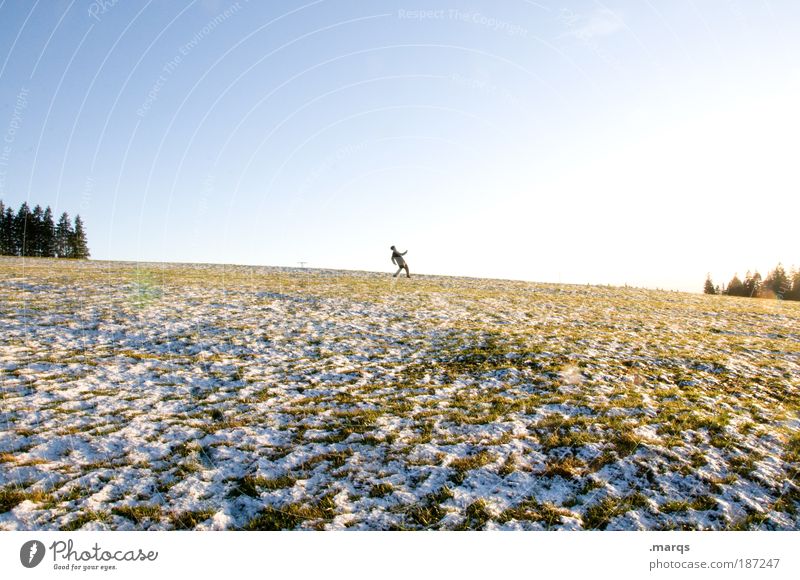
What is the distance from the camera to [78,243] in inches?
3344

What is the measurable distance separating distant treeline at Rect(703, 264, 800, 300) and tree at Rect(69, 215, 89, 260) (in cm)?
12749

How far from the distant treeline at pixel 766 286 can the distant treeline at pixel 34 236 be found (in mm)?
130796

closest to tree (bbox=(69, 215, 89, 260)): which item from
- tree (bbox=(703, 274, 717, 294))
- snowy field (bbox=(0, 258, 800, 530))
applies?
snowy field (bbox=(0, 258, 800, 530))

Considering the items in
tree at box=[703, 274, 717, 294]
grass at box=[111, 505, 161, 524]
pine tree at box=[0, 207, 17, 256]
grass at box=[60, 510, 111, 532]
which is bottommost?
grass at box=[60, 510, 111, 532]

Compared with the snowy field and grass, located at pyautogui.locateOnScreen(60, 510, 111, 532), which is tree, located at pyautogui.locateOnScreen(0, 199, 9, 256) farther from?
grass, located at pyautogui.locateOnScreen(60, 510, 111, 532)

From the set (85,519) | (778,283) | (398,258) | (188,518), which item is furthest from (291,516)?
(778,283)

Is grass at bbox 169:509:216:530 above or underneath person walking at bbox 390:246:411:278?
underneath

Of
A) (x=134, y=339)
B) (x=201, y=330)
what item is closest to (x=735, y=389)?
(x=201, y=330)

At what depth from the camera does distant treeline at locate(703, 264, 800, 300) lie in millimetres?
74125

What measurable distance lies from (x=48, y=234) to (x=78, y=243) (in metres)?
5.07

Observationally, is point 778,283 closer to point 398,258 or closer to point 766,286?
point 766,286
